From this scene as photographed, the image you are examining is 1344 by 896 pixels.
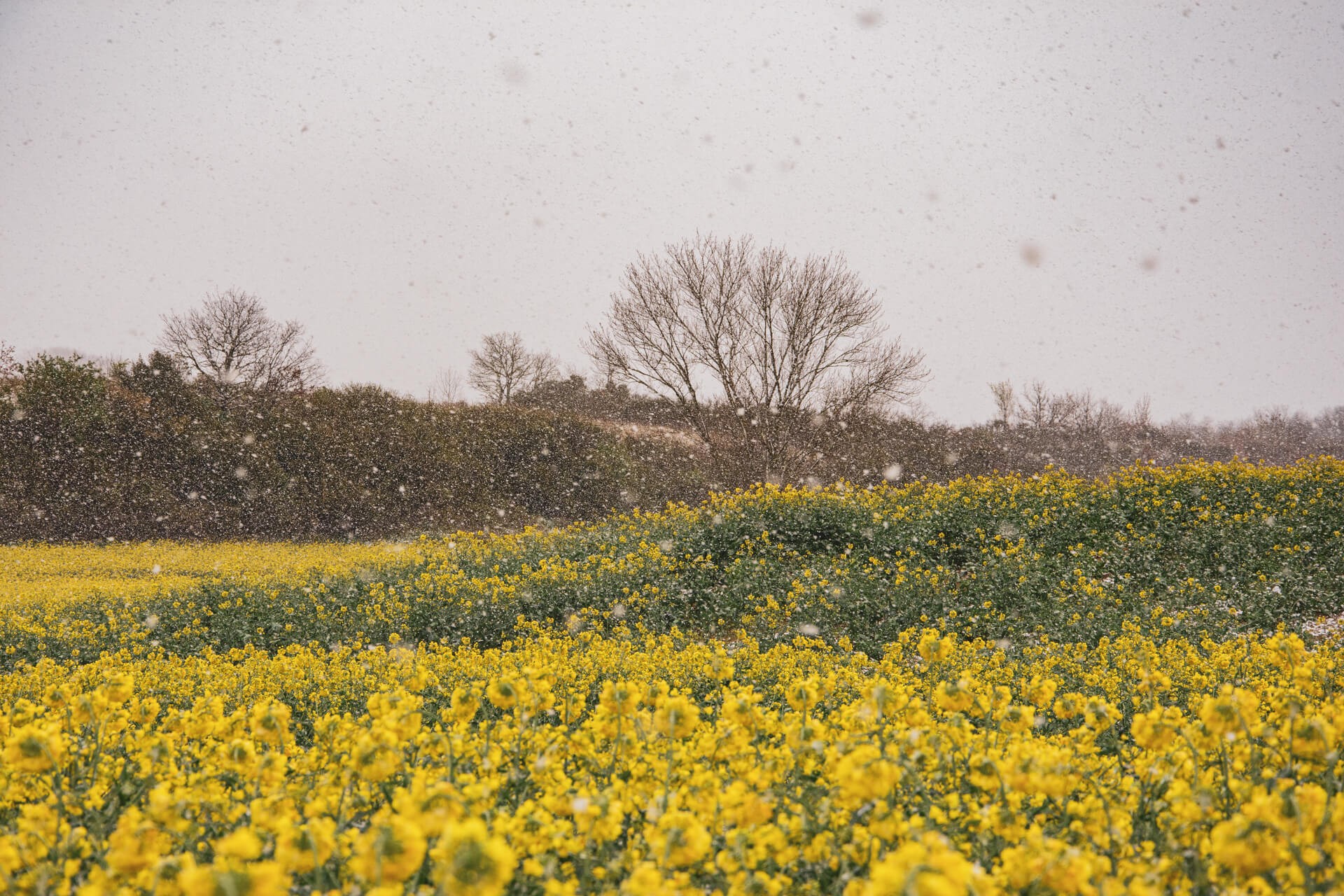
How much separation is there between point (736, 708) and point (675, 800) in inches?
14.0

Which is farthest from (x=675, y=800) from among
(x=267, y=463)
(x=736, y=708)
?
(x=267, y=463)

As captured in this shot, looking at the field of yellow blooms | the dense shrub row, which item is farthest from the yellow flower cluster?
the dense shrub row

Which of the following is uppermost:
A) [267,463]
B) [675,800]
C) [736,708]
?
[267,463]

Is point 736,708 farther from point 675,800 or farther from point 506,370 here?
point 506,370

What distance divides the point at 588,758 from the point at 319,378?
1133 inches

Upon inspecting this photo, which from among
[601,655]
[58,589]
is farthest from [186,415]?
[601,655]

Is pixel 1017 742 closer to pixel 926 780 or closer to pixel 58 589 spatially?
pixel 926 780

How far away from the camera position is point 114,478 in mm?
15562

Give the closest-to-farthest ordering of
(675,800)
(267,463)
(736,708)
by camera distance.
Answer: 1. (675,800)
2. (736,708)
3. (267,463)

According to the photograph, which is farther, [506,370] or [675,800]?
[506,370]

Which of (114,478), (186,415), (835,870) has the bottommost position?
(835,870)

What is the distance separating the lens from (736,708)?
7.56 ft

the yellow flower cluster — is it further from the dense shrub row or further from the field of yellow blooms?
the dense shrub row

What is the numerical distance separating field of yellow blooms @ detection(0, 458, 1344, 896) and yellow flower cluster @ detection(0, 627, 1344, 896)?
0.01 meters
